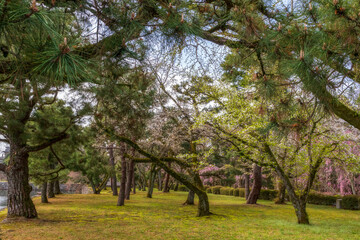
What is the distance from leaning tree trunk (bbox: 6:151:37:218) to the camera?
819 cm

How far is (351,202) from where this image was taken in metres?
15.2

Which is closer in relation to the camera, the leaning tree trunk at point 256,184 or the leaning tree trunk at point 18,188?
the leaning tree trunk at point 18,188

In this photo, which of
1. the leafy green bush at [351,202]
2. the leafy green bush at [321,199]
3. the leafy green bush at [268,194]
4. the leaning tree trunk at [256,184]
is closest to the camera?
the leafy green bush at [351,202]

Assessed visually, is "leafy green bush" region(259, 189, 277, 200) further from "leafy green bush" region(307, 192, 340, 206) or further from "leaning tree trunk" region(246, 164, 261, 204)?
"leaning tree trunk" region(246, 164, 261, 204)

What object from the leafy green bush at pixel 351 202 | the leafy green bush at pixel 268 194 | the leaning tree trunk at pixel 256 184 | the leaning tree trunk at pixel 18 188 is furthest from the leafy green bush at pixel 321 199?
the leaning tree trunk at pixel 18 188

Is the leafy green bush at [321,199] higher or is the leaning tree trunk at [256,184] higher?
the leaning tree trunk at [256,184]

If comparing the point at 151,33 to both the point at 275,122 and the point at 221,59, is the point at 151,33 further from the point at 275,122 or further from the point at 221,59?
the point at 275,122

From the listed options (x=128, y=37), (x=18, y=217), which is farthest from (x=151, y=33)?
(x=18, y=217)

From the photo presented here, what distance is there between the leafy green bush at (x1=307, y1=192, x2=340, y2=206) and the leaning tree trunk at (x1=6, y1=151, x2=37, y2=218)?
17.3 m

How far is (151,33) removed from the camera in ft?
8.89

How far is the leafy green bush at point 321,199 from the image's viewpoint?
17.7m

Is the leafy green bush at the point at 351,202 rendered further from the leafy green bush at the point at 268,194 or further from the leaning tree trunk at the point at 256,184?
the leafy green bush at the point at 268,194

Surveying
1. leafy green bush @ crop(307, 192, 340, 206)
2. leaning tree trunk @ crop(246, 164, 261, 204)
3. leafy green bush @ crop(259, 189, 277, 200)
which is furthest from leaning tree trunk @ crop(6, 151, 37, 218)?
leafy green bush @ crop(259, 189, 277, 200)

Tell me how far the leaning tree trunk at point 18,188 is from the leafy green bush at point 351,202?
16.0 meters
